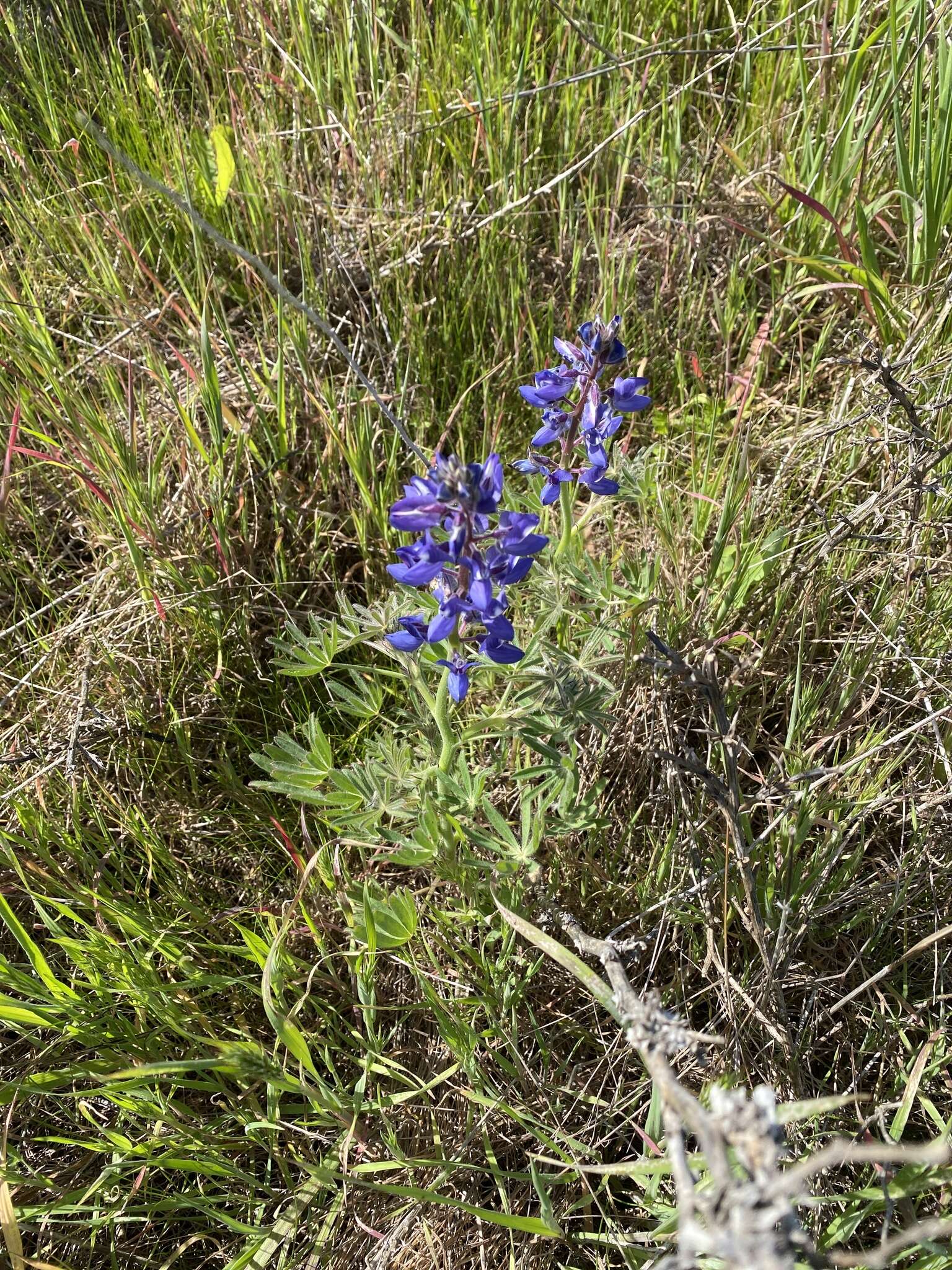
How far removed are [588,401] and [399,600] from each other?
1.85 ft

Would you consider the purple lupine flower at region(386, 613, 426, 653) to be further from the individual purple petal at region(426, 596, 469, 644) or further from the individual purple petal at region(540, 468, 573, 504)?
the individual purple petal at region(540, 468, 573, 504)

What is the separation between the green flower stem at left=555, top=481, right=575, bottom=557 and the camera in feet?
6.25

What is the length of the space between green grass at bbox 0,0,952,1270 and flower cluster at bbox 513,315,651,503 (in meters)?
0.19

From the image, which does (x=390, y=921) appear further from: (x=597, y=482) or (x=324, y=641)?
→ (x=597, y=482)

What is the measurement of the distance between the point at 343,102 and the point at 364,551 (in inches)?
67.2

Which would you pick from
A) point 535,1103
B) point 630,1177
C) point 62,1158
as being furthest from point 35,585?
point 630,1177

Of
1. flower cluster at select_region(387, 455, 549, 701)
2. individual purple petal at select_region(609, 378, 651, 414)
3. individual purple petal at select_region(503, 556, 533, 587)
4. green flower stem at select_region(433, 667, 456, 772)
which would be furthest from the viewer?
individual purple petal at select_region(609, 378, 651, 414)

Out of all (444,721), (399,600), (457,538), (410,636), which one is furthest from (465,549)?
(399,600)

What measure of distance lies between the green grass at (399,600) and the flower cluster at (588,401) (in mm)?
190

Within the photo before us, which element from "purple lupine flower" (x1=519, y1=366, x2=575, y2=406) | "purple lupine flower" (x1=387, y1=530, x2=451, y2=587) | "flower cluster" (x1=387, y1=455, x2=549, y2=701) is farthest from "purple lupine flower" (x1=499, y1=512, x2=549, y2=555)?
"purple lupine flower" (x1=519, y1=366, x2=575, y2=406)

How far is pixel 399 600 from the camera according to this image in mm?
2014

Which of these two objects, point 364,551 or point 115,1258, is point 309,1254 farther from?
point 364,551

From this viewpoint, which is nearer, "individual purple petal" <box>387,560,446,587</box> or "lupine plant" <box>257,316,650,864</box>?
"individual purple petal" <box>387,560,446,587</box>

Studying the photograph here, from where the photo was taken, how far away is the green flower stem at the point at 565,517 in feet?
6.25
